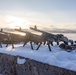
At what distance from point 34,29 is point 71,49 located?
2272 millimetres

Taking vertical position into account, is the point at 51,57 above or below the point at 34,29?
below

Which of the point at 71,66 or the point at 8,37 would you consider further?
the point at 8,37

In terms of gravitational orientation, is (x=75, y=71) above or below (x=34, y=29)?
below

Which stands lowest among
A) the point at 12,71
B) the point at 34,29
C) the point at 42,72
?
the point at 12,71

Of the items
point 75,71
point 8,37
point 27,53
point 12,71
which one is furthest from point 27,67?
point 8,37

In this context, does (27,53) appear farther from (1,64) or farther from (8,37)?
(8,37)

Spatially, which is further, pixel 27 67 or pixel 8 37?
pixel 8 37

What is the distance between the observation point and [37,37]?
13.0m

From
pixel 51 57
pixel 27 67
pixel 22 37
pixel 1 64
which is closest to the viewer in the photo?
pixel 51 57

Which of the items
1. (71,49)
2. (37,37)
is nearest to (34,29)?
(37,37)

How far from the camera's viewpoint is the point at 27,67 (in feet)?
36.0

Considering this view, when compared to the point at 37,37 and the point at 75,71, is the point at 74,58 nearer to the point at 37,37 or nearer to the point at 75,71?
the point at 75,71

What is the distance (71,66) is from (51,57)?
1.46 metres

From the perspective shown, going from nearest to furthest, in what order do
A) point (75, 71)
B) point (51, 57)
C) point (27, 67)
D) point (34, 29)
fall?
point (75, 71)
point (51, 57)
point (27, 67)
point (34, 29)
